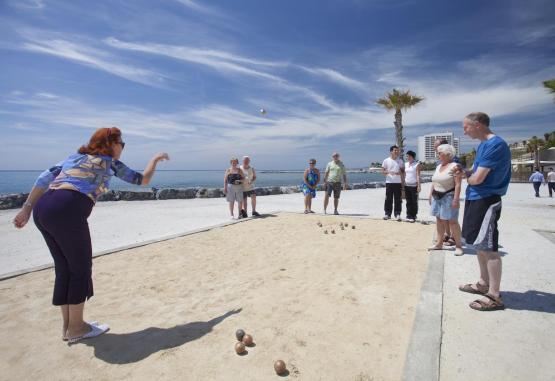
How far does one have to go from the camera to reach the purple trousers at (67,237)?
258cm

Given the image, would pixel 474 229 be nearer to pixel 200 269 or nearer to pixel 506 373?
pixel 506 373

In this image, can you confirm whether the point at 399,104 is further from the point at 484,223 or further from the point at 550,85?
the point at 484,223

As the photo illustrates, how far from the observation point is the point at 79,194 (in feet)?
8.80

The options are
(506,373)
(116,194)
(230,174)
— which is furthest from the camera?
(116,194)

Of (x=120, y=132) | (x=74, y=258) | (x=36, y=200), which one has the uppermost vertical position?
(x=120, y=132)

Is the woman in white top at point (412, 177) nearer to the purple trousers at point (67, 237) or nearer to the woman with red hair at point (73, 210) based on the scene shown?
the woman with red hair at point (73, 210)

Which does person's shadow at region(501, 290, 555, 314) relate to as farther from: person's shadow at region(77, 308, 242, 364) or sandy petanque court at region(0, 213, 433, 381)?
person's shadow at region(77, 308, 242, 364)

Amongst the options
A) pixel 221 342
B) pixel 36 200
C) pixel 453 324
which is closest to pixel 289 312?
pixel 221 342

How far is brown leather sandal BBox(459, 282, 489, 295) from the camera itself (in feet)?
11.6

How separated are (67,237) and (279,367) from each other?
2.09m

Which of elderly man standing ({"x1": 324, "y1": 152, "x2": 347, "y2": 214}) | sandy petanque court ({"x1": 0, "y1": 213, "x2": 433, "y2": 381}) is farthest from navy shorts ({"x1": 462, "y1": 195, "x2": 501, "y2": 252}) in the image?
elderly man standing ({"x1": 324, "y1": 152, "x2": 347, "y2": 214})

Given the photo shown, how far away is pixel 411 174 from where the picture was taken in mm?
7766

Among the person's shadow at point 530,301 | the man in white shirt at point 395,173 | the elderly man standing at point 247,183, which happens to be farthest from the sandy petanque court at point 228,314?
the elderly man standing at point 247,183

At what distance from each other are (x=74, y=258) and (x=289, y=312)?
218cm
